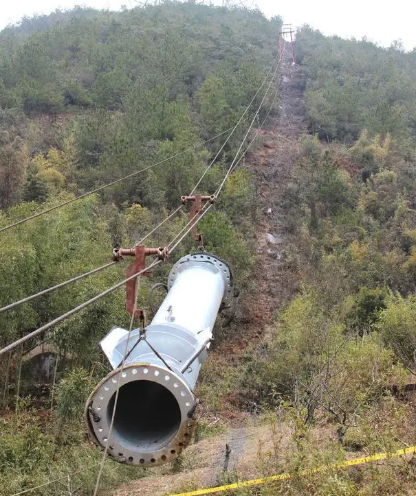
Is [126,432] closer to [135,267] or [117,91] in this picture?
[135,267]

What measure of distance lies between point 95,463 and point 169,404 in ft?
26.0

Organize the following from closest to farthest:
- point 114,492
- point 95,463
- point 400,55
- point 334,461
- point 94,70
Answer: point 334,461 < point 114,492 < point 95,463 < point 94,70 < point 400,55

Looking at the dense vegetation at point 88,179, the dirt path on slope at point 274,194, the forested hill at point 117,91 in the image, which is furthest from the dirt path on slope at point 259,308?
the forested hill at point 117,91

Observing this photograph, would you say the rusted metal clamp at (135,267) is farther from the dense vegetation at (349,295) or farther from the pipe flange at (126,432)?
the dense vegetation at (349,295)

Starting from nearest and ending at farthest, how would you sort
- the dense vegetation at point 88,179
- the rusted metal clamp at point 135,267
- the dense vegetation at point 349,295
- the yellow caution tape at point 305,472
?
1. the rusted metal clamp at point 135,267
2. the yellow caution tape at point 305,472
3. the dense vegetation at point 349,295
4. the dense vegetation at point 88,179

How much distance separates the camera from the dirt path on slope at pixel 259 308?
30.4ft

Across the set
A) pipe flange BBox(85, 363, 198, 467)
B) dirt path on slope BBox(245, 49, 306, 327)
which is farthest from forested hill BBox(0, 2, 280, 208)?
pipe flange BBox(85, 363, 198, 467)

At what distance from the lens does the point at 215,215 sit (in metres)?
19.5

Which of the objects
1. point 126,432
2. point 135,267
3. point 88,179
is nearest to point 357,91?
point 88,179

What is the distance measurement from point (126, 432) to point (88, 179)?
22.8 m

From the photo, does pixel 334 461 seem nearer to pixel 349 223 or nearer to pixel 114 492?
pixel 114 492

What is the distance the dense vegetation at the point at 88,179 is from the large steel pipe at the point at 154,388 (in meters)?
7.32

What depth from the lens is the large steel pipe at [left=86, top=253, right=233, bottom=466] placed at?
294 centimetres

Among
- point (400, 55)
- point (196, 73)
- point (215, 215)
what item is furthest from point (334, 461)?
point (400, 55)
